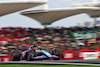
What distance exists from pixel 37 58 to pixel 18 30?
10665 mm

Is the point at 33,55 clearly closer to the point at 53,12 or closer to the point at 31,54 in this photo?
the point at 31,54

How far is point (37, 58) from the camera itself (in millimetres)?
12078

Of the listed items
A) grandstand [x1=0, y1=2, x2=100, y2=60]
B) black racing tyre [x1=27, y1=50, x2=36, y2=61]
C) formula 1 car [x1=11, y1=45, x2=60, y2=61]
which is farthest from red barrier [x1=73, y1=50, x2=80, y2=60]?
black racing tyre [x1=27, y1=50, x2=36, y2=61]

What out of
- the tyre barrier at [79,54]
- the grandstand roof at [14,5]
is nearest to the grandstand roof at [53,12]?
the grandstand roof at [14,5]

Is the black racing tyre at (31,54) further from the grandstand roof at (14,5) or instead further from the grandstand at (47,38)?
the grandstand roof at (14,5)

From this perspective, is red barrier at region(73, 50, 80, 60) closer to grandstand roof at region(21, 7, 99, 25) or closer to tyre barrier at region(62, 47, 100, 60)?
tyre barrier at region(62, 47, 100, 60)

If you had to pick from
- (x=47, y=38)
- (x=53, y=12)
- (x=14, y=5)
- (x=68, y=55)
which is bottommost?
(x=68, y=55)

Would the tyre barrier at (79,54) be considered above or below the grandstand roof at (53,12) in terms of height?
below

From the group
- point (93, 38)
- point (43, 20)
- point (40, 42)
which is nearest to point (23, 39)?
point (40, 42)

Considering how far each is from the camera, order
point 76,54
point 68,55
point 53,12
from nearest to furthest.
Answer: point 68,55 < point 76,54 < point 53,12

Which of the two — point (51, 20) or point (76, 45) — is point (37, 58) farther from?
point (51, 20)

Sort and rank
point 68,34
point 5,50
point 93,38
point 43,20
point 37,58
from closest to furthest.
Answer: point 37,58
point 5,50
point 93,38
point 68,34
point 43,20

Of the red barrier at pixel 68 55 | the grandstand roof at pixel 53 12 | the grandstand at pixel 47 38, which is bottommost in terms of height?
the red barrier at pixel 68 55

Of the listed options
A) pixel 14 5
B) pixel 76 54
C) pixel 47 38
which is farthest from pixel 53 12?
pixel 76 54
